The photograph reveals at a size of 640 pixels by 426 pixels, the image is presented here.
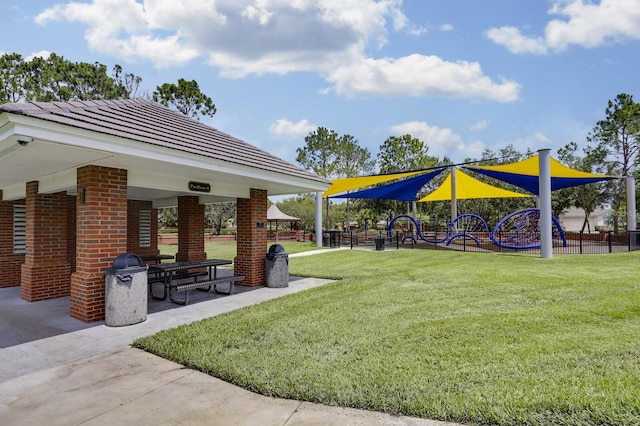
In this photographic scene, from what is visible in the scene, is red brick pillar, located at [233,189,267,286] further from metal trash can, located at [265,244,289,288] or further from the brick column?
the brick column

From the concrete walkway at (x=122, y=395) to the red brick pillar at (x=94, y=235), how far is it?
1.09 m

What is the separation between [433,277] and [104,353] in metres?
7.85

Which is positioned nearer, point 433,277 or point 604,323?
point 604,323

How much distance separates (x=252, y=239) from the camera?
935 centimetres

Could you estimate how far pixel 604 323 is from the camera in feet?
17.0

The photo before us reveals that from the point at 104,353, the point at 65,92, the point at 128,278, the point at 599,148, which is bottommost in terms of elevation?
the point at 104,353

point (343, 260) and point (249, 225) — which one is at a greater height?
point (249, 225)

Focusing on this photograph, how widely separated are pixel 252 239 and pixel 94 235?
385 cm

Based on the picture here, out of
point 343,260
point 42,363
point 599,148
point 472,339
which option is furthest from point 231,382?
point 599,148

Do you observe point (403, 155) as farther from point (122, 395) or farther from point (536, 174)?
point (122, 395)

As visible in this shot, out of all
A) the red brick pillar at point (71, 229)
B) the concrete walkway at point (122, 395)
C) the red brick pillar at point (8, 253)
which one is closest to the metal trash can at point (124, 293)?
the concrete walkway at point (122, 395)

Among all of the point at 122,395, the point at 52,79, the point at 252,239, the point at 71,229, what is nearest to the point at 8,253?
the point at 71,229

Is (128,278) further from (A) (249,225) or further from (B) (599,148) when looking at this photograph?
(B) (599,148)

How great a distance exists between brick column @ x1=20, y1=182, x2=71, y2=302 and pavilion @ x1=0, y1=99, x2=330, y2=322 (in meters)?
0.02
